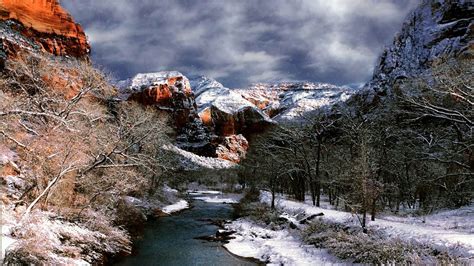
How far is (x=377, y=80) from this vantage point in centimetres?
8794

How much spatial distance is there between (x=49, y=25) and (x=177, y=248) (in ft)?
448

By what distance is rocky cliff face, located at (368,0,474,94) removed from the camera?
220 feet

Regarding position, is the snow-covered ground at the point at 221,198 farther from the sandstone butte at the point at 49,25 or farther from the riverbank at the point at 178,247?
the sandstone butte at the point at 49,25

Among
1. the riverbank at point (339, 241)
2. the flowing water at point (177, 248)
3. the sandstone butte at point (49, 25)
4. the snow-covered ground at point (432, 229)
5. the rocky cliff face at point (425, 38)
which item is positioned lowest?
the flowing water at point (177, 248)

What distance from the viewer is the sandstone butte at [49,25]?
116 metres

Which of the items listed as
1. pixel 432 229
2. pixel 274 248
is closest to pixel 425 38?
pixel 432 229

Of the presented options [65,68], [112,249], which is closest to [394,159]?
[112,249]

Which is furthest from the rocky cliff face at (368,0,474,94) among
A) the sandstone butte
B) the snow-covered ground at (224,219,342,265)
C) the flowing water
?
the sandstone butte

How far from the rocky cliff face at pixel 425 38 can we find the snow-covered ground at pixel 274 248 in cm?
5239

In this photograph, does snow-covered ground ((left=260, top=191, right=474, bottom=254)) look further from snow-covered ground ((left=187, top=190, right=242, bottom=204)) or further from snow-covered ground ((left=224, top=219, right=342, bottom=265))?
snow-covered ground ((left=187, top=190, right=242, bottom=204))

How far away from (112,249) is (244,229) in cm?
1197

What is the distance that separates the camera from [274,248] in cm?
2073

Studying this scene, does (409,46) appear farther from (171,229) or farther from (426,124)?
(171,229)

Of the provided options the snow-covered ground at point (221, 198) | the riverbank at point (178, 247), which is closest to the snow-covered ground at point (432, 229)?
the riverbank at point (178, 247)
